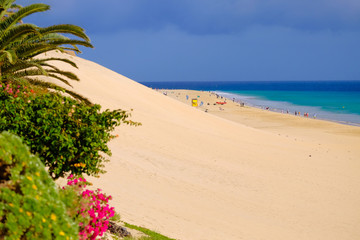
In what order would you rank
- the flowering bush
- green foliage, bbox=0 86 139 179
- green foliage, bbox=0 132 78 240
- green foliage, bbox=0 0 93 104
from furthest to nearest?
1. green foliage, bbox=0 0 93 104
2. green foliage, bbox=0 86 139 179
3. the flowering bush
4. green foliage, bbox=0 132 78 240

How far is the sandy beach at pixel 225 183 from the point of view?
1113cm

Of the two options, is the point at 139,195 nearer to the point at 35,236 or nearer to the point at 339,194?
the point at 35,236

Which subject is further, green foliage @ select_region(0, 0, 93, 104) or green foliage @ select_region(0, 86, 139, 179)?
green foliage @ select_region(0, 0, 93, 104)

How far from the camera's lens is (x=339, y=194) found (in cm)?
1655

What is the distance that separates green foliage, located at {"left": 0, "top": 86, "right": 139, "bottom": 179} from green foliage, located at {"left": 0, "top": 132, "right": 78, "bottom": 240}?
77.1 inches

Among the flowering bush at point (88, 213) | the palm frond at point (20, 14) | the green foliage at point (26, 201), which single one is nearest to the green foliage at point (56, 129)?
A: the flowering bush at point (88, 213)

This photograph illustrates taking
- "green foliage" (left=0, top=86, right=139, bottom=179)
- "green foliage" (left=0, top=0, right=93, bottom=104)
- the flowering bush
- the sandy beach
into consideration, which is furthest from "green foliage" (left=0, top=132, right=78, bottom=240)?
the sandy beach

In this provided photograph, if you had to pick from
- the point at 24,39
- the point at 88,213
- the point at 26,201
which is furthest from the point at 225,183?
the point at 26,201

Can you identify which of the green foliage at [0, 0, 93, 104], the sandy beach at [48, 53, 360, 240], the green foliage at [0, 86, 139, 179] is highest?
the green foliage at [0, 0, 93, 104]

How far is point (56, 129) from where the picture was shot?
611 centimetres

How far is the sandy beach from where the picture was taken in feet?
36.5

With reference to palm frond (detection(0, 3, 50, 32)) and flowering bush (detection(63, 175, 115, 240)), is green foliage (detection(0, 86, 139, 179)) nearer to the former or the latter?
flowering bush (detection(63, 175, 115, 240))

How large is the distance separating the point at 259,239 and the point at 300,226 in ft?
8.23

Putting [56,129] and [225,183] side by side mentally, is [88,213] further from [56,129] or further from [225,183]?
[225,183]
